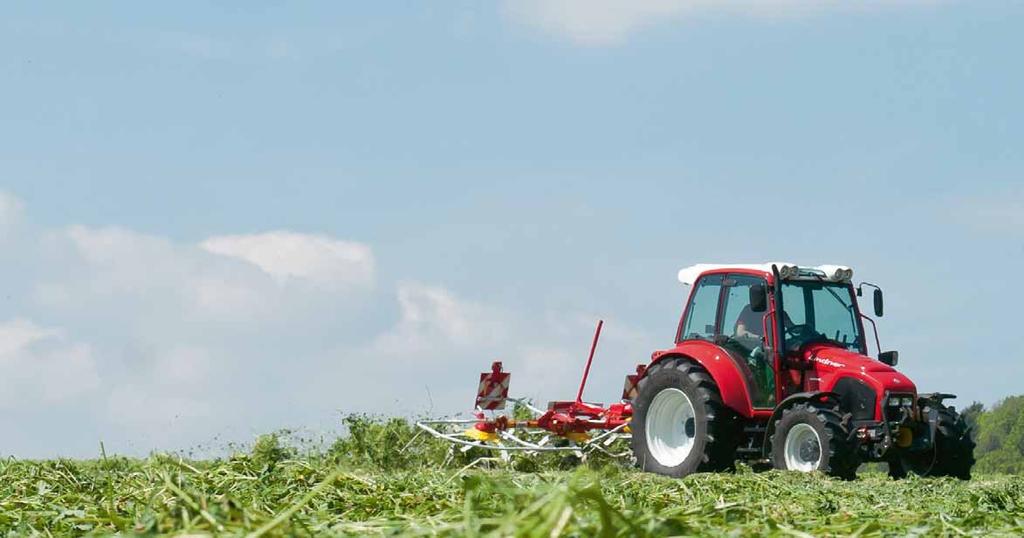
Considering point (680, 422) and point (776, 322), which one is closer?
point (776, 322)

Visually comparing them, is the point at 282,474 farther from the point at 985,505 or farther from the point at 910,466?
the point at 910,466

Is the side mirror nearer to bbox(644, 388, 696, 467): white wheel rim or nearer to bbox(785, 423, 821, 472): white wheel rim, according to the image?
bbox(785, 423, 821, 472): white wheel rim

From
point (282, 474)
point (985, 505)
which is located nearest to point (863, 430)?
point (985, 505)

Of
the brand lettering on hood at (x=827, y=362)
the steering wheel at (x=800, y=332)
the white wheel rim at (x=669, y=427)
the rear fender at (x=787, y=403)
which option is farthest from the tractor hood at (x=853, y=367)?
the white wheel rim at (x=669, y=427)

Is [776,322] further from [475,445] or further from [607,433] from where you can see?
[475,445]

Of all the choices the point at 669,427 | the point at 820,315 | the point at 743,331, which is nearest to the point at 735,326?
the point at 743,331

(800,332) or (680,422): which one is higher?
(800,332)

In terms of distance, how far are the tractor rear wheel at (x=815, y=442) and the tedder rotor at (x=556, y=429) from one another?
7.62 feet

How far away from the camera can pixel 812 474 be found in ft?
37.0

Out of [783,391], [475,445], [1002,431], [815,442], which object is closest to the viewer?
[815,442]

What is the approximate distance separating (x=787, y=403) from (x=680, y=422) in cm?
151

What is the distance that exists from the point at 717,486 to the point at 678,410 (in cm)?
639

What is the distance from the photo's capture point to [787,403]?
12.4m

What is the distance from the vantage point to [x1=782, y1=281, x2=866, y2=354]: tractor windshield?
43.0ft
